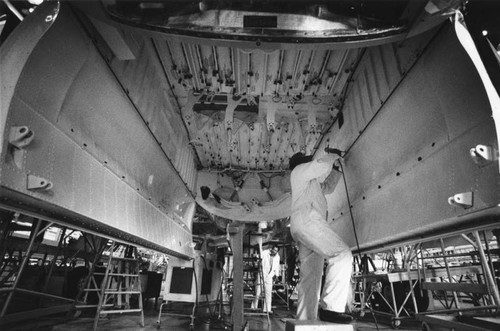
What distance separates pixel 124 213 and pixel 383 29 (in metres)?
2.81

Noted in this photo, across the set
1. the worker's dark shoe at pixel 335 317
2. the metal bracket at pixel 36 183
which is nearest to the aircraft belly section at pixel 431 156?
the worker's dark shoe at pixel 335 317

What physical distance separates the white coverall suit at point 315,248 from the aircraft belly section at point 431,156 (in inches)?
18.5

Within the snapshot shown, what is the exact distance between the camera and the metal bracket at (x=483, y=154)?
1387 millimetres

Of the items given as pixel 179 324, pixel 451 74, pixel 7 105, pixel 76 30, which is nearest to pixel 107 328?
pixel 179 324

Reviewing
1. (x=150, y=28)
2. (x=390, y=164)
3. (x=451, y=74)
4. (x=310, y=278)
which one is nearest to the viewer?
(x=451, y=74)

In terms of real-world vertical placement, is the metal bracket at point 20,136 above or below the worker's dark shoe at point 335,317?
above

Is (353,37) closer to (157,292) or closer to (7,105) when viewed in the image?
(7,105)

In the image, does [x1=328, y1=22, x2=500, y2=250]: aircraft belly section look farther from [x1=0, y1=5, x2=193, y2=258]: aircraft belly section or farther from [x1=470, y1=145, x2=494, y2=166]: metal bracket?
[x1=0, y1=5, x2=193, y2=258]: aircraft belly section

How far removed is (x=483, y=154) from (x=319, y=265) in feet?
6.50

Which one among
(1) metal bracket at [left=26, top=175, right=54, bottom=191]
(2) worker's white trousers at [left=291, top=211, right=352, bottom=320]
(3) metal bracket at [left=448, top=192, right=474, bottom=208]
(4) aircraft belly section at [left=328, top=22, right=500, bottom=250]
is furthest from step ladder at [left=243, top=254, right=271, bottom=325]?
(1) metal bracket at [left=26, top=175, right=54, bottom=191]

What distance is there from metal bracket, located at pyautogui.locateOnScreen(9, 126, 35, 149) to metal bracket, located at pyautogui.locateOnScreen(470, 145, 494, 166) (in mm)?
2523

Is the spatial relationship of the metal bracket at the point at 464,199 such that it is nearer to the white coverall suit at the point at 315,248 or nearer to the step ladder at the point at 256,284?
the white coverall suit at the point at 315,248

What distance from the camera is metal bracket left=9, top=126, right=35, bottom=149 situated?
1.49 m

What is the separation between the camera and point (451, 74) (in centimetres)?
176
